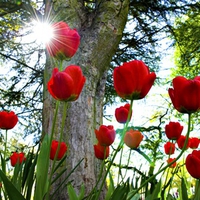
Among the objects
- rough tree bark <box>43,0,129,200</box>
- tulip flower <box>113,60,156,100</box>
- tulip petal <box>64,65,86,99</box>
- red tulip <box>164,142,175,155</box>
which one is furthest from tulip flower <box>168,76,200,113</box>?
rough tree bark <box>43,0,129,200</box>

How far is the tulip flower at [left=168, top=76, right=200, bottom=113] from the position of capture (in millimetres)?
657

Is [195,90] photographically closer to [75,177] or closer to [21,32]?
[75,177]

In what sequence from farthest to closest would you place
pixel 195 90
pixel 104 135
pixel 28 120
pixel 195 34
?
pixel 195 34 < pixel 28 120 < pixel 104 135 < pixel 195 90

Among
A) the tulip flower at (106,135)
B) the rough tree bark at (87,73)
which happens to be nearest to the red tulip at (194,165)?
the tulip flower at (106,135)

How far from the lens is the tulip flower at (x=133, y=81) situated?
2.24 ft

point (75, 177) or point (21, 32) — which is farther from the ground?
point (21, 32)

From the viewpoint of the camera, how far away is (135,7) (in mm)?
3893

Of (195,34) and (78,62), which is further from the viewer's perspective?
(195,34)

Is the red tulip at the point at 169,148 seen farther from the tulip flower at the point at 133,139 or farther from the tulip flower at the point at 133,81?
the tulip flower at the point at 133,81

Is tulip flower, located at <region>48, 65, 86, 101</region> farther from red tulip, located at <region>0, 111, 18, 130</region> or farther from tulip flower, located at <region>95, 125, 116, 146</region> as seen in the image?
red tulip, located at <region>0, 111, 18, 130</region>

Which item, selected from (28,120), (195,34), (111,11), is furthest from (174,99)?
(195,34)

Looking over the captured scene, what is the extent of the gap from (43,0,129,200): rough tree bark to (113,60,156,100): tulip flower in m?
1.23

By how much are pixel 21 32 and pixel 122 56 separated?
48.5 inches

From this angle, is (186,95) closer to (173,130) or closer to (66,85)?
(66,85)
